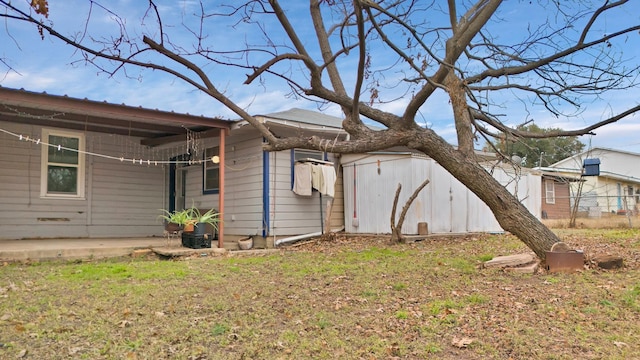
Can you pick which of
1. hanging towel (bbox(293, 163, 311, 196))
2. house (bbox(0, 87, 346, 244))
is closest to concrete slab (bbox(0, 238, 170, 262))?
house (bbox(0, 87, 346, 244))

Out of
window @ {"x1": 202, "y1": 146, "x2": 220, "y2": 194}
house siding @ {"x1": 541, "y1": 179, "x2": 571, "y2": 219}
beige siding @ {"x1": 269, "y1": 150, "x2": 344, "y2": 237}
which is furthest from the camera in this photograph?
house siding @ {"x1": 541, "y1": 179, "x2": 571, "y2": 219}

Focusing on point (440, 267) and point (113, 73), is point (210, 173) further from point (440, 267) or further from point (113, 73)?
point (440, 267)

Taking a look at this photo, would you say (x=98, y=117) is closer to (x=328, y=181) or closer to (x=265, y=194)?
(x=265, y=194)

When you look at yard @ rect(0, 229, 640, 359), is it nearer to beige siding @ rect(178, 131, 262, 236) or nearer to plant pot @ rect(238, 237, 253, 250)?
plant pot @ rect(238, 237, 253, 250)

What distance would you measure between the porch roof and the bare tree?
2234mm

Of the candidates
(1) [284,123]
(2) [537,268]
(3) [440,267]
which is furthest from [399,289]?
(1) [284,123]

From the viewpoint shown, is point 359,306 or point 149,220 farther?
point 149,220

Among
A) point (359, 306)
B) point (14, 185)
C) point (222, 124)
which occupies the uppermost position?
point (222, 124)

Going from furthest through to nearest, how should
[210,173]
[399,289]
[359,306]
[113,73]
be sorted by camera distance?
[210,173]
[113,73]
[399,289]
[359,306]

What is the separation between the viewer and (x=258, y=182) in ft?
34.8

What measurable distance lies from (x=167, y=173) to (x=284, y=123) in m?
4.22

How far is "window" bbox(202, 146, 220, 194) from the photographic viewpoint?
1149 cm

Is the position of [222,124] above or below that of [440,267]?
above

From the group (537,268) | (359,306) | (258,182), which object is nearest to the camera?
(359,306)
